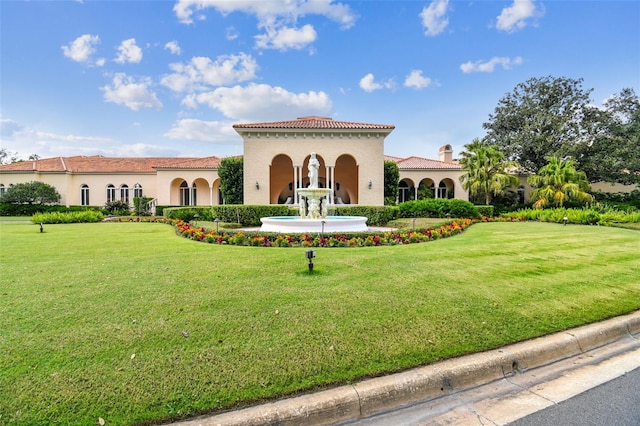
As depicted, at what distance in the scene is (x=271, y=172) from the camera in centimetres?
2884

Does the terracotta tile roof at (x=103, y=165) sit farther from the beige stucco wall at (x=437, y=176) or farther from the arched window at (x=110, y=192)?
the beige stucco wall at (x=437, y=176)

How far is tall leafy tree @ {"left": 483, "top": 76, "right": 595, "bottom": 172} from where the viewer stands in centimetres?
2953

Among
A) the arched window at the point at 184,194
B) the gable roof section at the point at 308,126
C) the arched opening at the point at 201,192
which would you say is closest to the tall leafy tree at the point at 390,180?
the gable roof section at the point at 308,126

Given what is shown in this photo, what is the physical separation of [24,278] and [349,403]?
20.0 feet

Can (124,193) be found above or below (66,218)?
above

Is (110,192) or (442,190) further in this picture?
(110,192)

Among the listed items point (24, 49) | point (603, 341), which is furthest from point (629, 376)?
point (24, 49)

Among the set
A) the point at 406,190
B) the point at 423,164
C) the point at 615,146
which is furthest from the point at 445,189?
the point at 615,146

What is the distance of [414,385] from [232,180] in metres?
24.7

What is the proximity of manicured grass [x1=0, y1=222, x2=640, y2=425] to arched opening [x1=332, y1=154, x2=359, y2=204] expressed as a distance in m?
21.9

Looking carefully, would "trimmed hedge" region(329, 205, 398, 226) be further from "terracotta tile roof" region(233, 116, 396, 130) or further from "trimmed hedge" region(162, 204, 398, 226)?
"terracotta tile roof" region(233, 116, 396, 130)

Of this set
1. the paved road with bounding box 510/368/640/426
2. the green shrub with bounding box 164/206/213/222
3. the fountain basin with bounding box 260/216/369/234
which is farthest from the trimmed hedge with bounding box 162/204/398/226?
the paved road with bounding box 510/368/640/426

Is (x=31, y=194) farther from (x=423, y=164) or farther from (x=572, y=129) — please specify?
(x=572, y=129)

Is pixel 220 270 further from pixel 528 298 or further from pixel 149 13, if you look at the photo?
pixel 149 13
